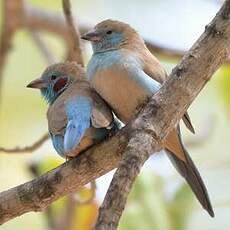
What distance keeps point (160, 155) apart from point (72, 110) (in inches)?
76.1

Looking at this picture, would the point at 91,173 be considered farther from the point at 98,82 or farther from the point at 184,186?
the point at 184,186

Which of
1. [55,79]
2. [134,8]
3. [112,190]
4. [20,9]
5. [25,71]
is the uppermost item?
[112,190]

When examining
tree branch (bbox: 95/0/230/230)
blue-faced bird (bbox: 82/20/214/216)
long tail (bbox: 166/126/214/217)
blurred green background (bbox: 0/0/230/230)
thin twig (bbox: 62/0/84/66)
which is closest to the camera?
tree branch (bbox: 95/0/230/230)

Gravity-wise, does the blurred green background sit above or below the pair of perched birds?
below

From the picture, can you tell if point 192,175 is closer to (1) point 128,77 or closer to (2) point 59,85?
(1) point 128,77

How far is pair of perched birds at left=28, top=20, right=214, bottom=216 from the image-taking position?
9.30 feet

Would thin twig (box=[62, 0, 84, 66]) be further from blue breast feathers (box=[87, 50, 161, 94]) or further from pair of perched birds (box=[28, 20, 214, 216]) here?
blue breast feathers (box=[87, 50, 161, 94])

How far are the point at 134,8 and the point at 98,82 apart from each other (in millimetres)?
3062

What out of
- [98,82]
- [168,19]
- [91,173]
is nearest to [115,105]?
[98,82]

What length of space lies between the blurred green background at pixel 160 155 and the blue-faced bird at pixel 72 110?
1.99 feet

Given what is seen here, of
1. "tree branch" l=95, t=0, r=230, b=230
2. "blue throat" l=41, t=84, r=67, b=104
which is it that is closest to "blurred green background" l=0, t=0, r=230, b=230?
"blue throat" l=41, t=84, r=67, b=104

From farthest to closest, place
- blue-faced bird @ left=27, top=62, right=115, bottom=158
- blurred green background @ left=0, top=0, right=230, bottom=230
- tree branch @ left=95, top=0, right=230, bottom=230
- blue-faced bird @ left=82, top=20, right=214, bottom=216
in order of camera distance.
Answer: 1. blurred green background @ left=0, top=0, right=230, bottom=230
2. blue-faced bird @ left=82, top=20, right=214, bottom=216
3. blue-faced bird @ left=27, top=62, right=115, bottom=158
4. tree branch @ left=95, top=0, right=230, bottom=230

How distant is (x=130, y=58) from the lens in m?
3.09

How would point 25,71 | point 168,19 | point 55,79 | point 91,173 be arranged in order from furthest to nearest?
point 25,71 < point 168,19 < point 55,79 < point 91,173
